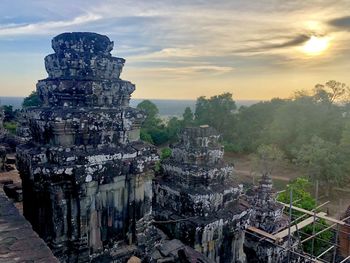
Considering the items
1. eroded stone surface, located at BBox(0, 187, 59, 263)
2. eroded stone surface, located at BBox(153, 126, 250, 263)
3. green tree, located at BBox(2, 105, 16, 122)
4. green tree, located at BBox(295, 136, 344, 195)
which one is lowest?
green tree, located at BBox(295, 136, 344, 195)

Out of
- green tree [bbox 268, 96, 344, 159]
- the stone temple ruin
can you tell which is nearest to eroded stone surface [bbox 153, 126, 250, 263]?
the stone temple ruin

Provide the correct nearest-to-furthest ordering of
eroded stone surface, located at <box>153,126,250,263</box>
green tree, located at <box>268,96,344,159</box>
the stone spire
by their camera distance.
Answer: the stone spire < eroded stone surface, located at <box>153,126,250,263</box> < green tree, located at <box>268,96,344,159</box>

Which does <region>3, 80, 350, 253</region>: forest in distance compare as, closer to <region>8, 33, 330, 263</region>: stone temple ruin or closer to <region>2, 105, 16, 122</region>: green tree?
<region>2, 105, 16, 122</region>: green tree

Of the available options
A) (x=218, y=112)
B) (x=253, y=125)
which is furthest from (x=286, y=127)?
(x=218, y=112)

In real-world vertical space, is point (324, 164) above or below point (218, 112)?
below

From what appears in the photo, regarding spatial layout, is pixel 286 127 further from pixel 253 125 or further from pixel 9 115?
pixel 9 115

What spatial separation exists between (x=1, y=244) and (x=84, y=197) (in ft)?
5.79

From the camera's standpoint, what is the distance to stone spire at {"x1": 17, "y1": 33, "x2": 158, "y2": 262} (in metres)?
5.05

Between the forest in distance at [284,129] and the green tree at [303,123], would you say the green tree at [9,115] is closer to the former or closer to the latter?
the forest in distance at [284,129]

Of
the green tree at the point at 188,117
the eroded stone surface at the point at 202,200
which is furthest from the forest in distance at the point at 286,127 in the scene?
the eroded stone surface at the point at 202,200

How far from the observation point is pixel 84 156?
5105 mm

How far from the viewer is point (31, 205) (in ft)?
17.8

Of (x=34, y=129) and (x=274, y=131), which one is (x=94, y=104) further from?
(x=274, y=131)

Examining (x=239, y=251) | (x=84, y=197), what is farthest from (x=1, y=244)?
(x=239, y=251)
